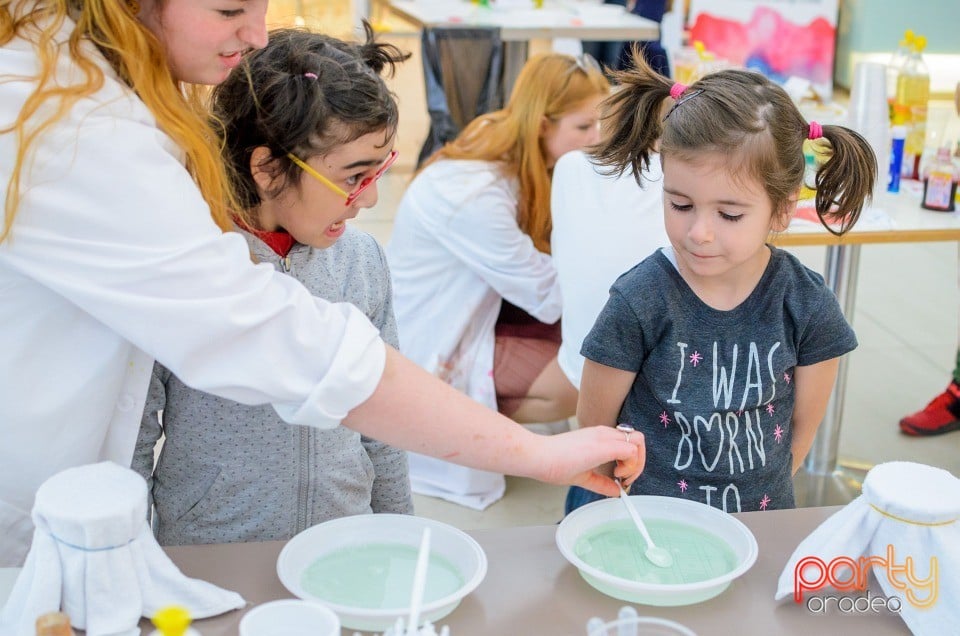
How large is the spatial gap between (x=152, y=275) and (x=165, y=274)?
0.04 feet

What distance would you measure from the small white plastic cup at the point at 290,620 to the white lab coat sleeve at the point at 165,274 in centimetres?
18

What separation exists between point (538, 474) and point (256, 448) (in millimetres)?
482

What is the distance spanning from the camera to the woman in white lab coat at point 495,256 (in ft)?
9.56

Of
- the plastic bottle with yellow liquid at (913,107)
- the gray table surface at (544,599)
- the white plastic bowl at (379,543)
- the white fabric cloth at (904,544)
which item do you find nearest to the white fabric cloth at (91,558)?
the gray table surface at (544,599)

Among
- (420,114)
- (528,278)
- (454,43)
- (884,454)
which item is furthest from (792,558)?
(420,114)

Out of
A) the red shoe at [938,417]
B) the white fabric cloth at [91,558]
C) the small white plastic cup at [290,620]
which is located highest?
the white fabric cloth at [91,558]

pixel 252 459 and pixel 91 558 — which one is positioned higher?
pixel 91 558

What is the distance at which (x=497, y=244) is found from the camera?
9.50ft

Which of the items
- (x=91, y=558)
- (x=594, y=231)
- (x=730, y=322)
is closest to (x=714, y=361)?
(x=730, y=322)

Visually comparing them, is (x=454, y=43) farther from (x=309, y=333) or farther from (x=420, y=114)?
(x=309, y=333)

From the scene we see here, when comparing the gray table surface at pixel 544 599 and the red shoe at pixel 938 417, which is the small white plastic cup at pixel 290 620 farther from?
the red shoe at pixel 938 417

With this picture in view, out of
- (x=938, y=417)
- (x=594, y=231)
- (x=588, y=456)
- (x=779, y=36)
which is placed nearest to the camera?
(x=588, y=456)

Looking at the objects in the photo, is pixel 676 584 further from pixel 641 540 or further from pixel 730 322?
pixel 730 322

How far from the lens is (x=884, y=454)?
3230 mm
